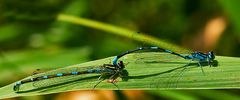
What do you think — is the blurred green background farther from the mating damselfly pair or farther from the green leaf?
the green leaf

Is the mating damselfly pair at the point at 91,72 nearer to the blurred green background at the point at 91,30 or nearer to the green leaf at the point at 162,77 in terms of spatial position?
the green leaf at the point at 162,77

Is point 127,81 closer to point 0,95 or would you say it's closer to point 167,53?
point 167,53

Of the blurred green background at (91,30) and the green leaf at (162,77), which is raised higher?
the blurred green background at (91,30)

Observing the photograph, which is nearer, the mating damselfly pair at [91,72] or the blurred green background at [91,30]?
the mating damselfly pair at [91,72]

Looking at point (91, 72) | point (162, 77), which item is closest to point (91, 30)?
point (91, 72)

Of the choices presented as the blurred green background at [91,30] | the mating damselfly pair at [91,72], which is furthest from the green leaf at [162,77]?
the blurred green background at [91,30]

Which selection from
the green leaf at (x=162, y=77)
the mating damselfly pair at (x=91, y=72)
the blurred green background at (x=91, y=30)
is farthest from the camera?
the blurred green background at (x=91, y=30)

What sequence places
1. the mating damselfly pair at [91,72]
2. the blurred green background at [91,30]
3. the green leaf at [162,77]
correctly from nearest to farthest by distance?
the green leaf at [162,77] → the mating damselfly pair at [91,72] → the blurred green background at [91,30]
